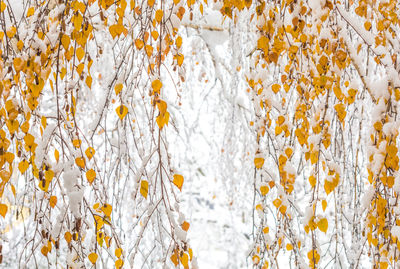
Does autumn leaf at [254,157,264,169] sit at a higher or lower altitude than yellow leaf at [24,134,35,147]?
higher

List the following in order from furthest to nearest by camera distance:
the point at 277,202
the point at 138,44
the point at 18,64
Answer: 1. the point at 277,202
2. the point at 138,44
3. the point at 18,64

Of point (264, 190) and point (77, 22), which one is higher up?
point (77, 22)

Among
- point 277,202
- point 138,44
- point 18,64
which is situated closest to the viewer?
A: point 18,64

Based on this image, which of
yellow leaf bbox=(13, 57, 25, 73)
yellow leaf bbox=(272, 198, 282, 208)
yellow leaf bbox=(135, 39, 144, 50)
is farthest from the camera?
yellow leaf bbox=(272, 198, 282, 208)

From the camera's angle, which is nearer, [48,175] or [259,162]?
[48,175]

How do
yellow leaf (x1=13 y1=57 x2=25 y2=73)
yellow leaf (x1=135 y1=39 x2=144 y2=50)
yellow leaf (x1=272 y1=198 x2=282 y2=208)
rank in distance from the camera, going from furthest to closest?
yellow leaf (x1=272 y1=198 x2=282 y2=208) < yellow leaf (x1=135 y1=39 x2=144 y2=50) < yellow leaf (x1=13 y1=57 x2=25 y2=73)

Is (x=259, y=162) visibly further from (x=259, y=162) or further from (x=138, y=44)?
(x=138, y=44)

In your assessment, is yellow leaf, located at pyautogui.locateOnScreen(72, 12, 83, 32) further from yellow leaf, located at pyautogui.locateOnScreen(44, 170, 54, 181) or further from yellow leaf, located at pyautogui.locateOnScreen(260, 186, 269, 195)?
yellow leaf, located at pyautogui.locateOnScreen(260, 186, 269, 195)

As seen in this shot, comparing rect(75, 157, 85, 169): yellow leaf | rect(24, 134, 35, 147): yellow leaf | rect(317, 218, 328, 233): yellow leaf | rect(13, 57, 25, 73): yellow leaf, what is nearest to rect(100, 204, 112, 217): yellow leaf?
rect(75, 157, 85, 169): yellow leaf

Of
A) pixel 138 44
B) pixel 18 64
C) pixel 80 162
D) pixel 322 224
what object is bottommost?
pixel 322 224

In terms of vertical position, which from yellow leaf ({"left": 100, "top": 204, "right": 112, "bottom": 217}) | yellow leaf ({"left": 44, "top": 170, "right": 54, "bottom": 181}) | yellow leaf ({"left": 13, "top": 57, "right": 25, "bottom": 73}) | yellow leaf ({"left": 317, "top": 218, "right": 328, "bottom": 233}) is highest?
yellow leaf ({"left": 13, "top": 57, "right": 25, "bottom": 73})

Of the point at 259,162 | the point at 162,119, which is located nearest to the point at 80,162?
the point at 162,119

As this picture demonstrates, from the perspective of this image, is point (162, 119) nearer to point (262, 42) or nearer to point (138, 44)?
point (138, 44)

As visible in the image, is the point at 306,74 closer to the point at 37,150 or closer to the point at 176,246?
the point at 176,246
